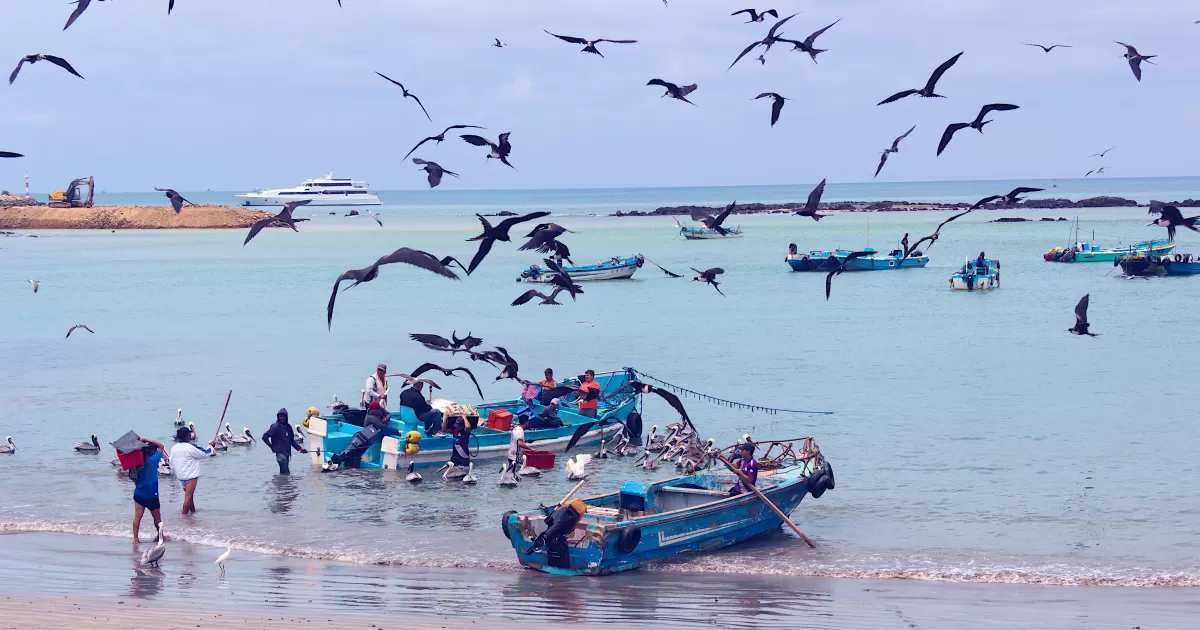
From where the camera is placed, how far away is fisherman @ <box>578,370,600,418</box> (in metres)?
→ 21.0

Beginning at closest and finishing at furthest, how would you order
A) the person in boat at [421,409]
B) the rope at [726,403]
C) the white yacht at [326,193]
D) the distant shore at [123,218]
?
1. the person in boat at [421,409]
2. the rope at [726,403]
3. the distant shore at [123,218]
4. the white yacht at [326,193]

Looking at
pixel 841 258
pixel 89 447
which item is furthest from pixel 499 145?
pixel 841 258

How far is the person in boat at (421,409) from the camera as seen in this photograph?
18.8 m

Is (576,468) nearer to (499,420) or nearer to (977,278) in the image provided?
(499,420)

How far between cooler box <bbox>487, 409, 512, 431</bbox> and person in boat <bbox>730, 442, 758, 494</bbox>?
5600 millimetres

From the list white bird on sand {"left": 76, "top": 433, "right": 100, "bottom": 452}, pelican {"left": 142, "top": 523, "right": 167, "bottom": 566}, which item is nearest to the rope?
white bird on sand {"left": 76, "top": 433, "right": 100, "bottom": 452}

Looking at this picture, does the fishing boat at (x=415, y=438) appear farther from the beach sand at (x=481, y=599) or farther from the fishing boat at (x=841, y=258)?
the fishing boat at (x=841, y=258)

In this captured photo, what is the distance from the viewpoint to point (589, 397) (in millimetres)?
21172

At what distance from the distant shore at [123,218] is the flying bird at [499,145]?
4172 inches

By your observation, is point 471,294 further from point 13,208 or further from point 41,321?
point 13,208

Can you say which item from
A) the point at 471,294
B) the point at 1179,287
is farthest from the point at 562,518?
the point at 1179,287

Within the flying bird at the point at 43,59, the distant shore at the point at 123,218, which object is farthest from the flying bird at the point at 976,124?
the distant shore at the point at 123,218

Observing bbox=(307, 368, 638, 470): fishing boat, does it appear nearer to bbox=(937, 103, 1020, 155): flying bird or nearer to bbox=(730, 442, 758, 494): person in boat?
bbox=(730, 442, 758, 494): person in boat

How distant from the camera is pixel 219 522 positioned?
15.8m
